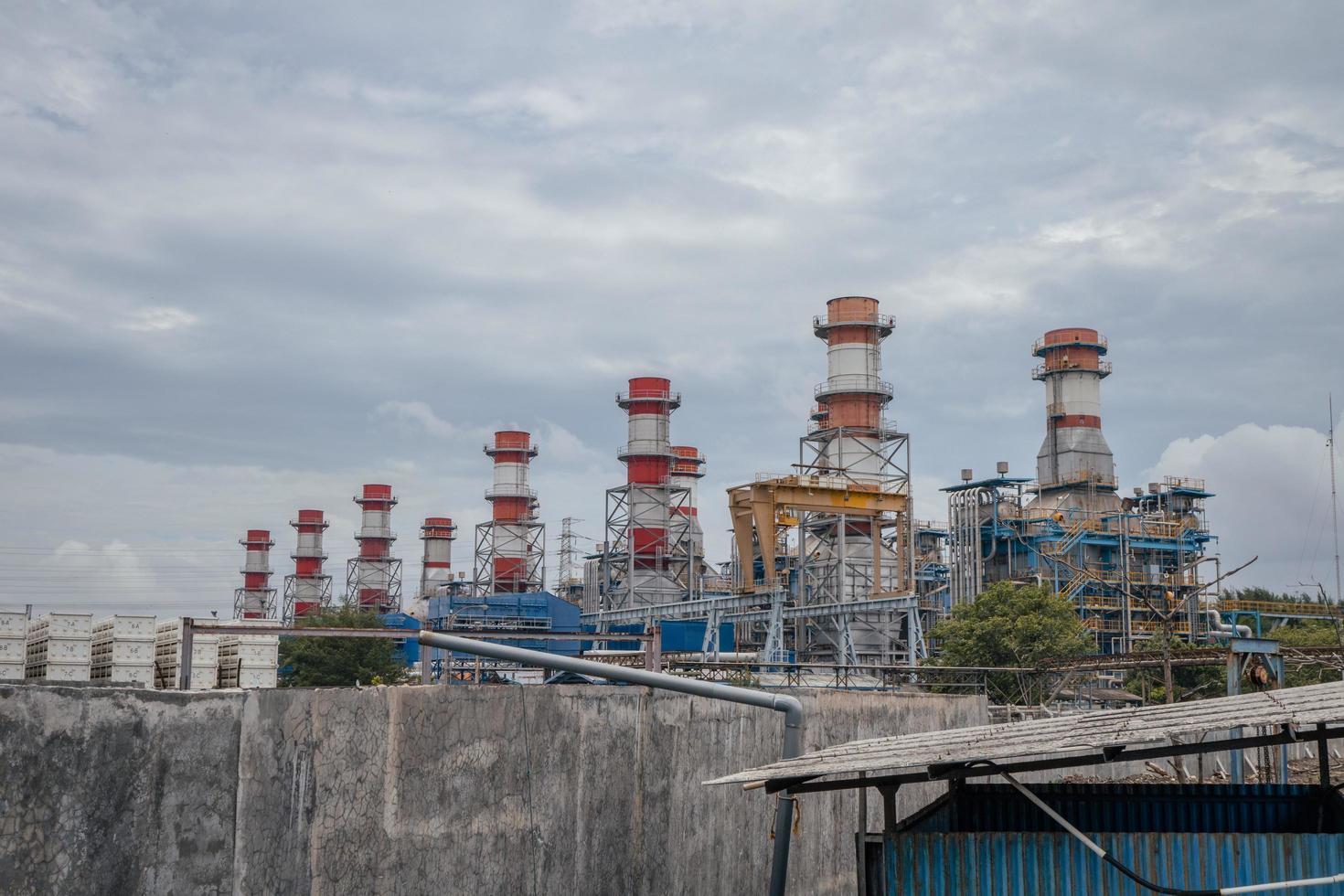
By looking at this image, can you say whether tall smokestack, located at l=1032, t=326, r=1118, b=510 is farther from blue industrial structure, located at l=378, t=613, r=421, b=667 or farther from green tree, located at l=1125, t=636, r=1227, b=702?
blue industrial structure, located at l=378, t=613, r=421, b=667

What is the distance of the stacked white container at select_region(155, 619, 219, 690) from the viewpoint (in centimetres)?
1211

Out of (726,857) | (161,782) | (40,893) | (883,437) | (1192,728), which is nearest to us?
(1192,728)

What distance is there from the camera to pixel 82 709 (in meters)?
7.65

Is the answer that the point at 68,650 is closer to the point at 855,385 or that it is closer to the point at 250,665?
the point at 250,665

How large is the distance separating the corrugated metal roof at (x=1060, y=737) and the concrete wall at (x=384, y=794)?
2.27m

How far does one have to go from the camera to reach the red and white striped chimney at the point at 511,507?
268ft

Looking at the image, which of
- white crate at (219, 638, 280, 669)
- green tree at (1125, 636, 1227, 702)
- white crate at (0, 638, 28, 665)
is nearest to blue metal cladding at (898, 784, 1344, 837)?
white crate at (219, 638, 280, 669)

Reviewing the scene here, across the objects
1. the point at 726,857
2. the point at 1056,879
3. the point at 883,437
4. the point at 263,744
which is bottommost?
the point at 726,857

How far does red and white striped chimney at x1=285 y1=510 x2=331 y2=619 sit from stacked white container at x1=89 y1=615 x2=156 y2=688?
89.4 meters

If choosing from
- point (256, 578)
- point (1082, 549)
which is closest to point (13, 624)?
point (1082, 549)

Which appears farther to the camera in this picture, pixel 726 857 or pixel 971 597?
pixel 971 597

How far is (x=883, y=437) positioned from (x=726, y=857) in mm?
48088

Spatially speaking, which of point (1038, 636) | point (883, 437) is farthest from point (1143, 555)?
point (1038, 636)

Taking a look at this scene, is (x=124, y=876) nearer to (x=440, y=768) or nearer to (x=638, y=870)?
(x=440, y=768)
